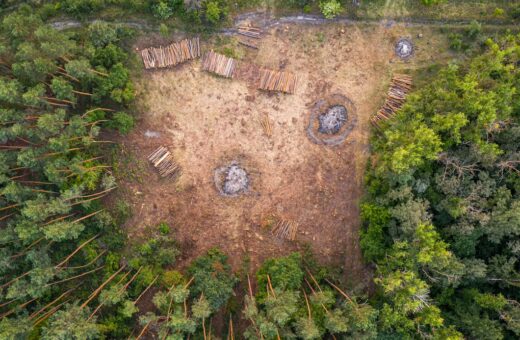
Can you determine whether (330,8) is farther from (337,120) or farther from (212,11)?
(212,11)

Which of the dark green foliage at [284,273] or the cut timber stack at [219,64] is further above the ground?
the cut timber stack at [219,64]

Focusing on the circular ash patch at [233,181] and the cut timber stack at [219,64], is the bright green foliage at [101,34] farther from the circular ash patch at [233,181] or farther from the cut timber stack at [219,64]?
the circular ash patch at [233,181]

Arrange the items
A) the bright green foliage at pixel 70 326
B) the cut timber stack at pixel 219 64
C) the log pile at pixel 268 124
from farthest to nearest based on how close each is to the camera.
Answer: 1. the log pile at pixel 268 124
2. the cut timber stack at pixel 219 64
3. the bright green foliage at pixel 70 326

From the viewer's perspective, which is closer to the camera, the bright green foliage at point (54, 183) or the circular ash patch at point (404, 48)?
the bright green foliage at point (54, 183)

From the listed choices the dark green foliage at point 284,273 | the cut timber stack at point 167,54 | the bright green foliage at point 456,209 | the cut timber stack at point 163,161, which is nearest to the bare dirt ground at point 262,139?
the cut timber stack at point 163,161

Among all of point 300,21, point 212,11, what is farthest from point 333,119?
point 212,11

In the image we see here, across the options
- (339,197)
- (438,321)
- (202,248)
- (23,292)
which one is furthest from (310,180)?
(23,292)

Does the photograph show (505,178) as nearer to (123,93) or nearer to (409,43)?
(409,43)
